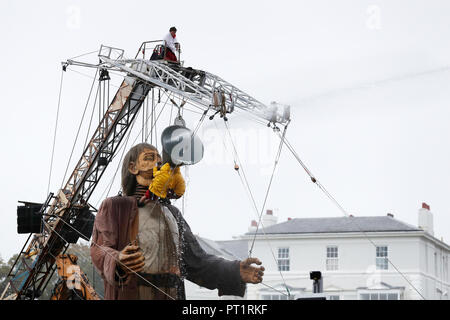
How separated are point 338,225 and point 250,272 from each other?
87.5 feet

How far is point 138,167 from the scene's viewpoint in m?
11.1

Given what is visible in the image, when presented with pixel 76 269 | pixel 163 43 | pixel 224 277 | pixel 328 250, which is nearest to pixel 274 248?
pixel 328 250

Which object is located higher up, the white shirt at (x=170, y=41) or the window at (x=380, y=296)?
the white shirt at (x=170, y=41)

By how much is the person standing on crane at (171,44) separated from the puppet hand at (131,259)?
568cm

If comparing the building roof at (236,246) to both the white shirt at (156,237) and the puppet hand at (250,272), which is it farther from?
the white shirt at (156,237)

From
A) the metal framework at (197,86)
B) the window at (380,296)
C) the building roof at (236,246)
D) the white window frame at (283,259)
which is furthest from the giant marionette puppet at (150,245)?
the building roof at (236,246)

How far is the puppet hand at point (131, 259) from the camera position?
9945 mm

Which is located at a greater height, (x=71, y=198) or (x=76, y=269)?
(x=71, y=198)

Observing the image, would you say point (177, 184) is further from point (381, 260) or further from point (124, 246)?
point (381, 260)

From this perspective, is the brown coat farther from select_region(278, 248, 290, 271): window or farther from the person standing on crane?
select_region(278, 248, 290, 271): window

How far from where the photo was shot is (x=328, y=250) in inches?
1432

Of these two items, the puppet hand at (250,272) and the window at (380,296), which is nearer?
the puppet hand at (250,272)

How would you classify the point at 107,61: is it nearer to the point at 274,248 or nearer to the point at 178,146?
the point at 178,146

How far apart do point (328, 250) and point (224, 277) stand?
25486mm
